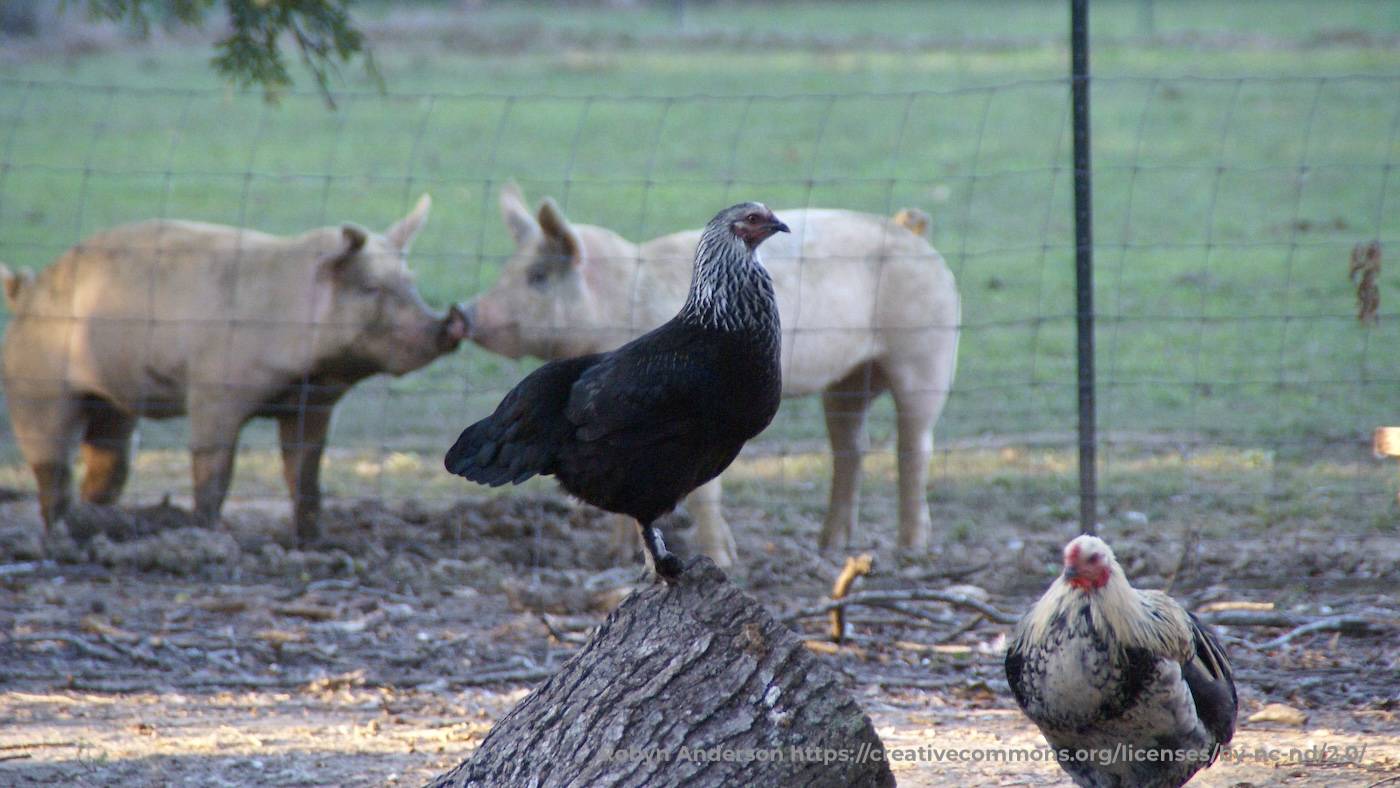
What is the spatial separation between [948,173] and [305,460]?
10.4 metres

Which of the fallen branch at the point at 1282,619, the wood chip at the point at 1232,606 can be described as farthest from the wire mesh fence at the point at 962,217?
the fallen branch at the point at 1282,619

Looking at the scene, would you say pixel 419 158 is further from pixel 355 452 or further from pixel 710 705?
pixel 710 705

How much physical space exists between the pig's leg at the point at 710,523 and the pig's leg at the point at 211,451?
A: 222 cm

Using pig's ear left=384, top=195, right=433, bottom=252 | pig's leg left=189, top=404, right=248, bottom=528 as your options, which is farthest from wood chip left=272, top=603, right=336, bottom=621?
pig's ear left=384, top=195, right=433, bottom=252

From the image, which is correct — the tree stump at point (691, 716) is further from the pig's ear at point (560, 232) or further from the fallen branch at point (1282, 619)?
the pig's ear at point (560, 232)

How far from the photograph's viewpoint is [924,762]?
4.45m

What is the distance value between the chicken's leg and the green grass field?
8.49 feet

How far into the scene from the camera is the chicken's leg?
3885 mm

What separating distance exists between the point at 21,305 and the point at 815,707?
5.50 m

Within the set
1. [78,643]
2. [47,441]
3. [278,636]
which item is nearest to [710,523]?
[278,636]

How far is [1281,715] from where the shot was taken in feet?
15.6

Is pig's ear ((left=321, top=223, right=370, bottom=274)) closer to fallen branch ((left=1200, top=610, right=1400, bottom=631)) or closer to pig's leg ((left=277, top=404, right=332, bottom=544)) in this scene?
pig's leg ((left=277, top=404, right=332, bottom=544))

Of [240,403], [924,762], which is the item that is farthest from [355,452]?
[924,762]

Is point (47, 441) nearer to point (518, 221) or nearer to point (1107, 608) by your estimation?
point (518, 221)
